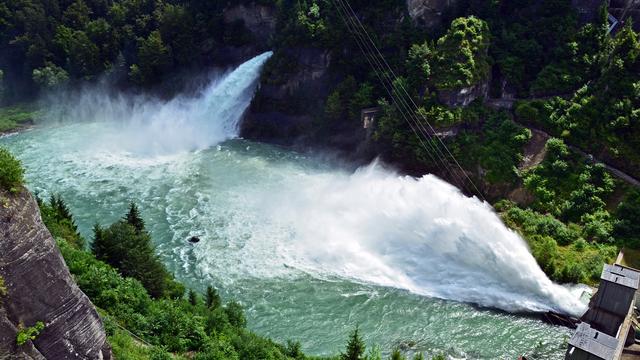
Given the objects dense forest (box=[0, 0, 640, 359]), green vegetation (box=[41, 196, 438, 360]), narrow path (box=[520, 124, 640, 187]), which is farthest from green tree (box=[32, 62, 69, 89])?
narrow path (box=[520, 124, 640, 187])

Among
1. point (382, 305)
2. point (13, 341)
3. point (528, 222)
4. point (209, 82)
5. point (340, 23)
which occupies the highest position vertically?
point (340, 23)

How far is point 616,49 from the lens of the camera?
38.8 m

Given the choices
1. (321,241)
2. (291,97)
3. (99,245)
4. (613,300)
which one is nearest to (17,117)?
(291,97)

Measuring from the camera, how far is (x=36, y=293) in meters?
13.1

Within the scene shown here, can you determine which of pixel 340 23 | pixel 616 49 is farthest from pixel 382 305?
pixel 340 23

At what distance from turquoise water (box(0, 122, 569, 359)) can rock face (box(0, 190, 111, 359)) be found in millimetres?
14580

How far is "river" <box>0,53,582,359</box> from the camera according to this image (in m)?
28.2

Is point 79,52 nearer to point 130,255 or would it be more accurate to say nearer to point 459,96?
point 459,96

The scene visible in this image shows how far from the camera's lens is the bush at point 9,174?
12922 millimetres

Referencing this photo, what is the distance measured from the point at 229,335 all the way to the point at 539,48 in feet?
119

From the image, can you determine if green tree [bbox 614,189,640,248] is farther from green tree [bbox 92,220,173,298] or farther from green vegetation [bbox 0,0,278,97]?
green vegetation [bbox 0,0,278,97]

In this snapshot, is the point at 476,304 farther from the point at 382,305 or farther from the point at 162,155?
the point at 162,155

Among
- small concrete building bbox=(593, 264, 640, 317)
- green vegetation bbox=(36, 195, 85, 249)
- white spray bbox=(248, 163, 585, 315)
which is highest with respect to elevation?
small concrete building bbox=(593, 264, 640, 317)

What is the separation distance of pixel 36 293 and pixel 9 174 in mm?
3000
